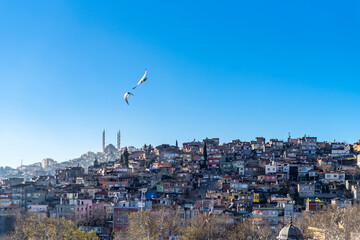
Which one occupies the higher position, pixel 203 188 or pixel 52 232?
pixel 203 188

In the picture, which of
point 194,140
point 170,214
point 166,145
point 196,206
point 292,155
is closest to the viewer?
point 170,214

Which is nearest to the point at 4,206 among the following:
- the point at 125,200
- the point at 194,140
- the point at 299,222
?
the point at 125,200

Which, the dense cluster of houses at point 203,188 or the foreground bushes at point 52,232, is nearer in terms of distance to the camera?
the foreground bushes at point 52,232

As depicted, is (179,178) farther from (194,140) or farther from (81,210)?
(194,140)

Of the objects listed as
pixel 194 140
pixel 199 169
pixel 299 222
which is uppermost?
pixel 194 140

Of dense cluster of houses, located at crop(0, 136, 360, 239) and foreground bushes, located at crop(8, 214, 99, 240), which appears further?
dense cluster of houses, located at crop(0, 136, 360, 239)

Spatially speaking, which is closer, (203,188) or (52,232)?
(52,232)

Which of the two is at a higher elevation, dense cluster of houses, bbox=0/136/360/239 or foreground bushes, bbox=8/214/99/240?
dense cluster of houses, bbox=0/136/360/239

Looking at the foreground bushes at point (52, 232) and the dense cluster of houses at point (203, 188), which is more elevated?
the dense cluster of houses at point (203, 188)
